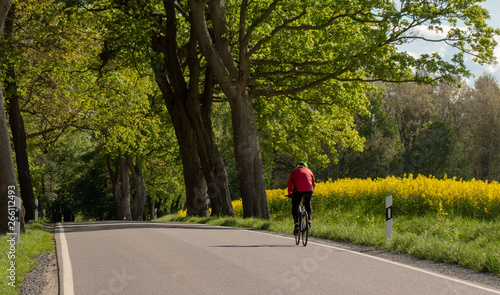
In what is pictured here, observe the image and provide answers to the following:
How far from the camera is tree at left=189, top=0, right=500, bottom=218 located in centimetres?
1786

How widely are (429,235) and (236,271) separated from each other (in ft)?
19.9

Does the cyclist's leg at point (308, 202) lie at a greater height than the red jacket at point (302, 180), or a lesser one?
lesser

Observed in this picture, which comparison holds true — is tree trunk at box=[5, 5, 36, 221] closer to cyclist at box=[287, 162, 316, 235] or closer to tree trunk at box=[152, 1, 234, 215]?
tree trunk at box=[152, 1, 234, 215]

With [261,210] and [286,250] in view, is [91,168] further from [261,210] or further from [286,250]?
[286,250]

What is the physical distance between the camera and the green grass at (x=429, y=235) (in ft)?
31.0

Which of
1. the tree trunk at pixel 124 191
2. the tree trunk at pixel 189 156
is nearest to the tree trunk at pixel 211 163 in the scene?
the tree trunk at pixel 189 156

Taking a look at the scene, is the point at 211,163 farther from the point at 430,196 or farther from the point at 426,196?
the point at 430,196

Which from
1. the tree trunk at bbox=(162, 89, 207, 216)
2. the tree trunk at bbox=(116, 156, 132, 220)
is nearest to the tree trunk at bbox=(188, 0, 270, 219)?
the tree trunk at bbox=(162, 89, 207, 216)

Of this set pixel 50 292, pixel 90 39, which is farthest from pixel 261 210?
pixel 50 292

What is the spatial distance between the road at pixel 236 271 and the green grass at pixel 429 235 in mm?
950

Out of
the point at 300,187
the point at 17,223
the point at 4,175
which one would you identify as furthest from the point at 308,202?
the point at 4,175

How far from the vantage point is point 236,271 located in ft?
28.7

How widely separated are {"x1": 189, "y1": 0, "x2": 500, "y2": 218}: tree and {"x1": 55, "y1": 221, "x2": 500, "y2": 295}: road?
7767 mm

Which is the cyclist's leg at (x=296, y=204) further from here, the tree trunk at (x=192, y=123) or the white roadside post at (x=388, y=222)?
the tree trunk at (x=192, y=123)
